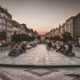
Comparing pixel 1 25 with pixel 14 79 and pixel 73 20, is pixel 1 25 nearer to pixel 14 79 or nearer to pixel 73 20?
pixel 73 20

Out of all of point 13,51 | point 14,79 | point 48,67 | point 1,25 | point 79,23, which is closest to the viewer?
point 14,79

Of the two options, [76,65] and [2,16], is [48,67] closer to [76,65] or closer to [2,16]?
[76,65]

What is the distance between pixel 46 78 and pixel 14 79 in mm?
1711

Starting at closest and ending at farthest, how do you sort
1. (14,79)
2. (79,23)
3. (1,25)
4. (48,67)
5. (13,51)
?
(14,79)
(48,67)
(13,51)
(1,25)
(79,23)

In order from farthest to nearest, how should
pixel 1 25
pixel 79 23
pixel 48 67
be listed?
1. pixel 79 23
2. pixel 1 25
3. pixel 48 67

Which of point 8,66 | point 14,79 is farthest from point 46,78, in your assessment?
point 8,66

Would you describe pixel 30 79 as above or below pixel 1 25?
below

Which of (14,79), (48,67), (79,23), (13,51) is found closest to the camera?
(14,79)

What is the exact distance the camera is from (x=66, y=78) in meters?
13.3

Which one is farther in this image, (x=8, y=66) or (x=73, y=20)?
(x=73, y=20)

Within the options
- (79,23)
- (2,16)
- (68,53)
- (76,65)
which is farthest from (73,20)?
(76,65)

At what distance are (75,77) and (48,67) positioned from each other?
4.70 meters

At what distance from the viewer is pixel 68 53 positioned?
28.9 meters

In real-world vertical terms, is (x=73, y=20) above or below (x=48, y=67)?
above
